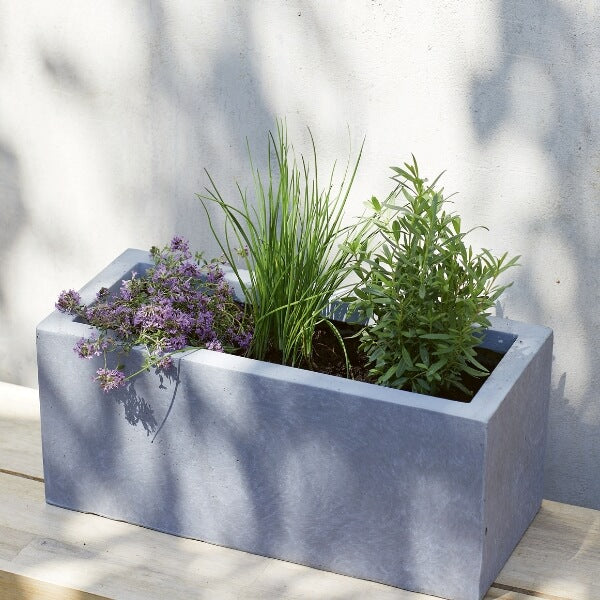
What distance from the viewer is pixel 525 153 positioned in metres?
2.44

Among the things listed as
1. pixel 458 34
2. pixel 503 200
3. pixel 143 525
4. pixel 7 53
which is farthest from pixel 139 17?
pixel 143 525

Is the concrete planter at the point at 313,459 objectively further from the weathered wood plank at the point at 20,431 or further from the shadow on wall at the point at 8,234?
the shadow on wall at the point at 8,234

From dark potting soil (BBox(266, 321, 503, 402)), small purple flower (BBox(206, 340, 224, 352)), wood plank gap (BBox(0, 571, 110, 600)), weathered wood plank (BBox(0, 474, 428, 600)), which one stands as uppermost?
small purple flower (BBox(206, 340, 224, 352))

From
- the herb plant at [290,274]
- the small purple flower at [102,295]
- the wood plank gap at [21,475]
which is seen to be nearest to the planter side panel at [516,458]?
the herb plant at [290,274]

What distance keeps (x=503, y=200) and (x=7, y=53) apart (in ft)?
3.83

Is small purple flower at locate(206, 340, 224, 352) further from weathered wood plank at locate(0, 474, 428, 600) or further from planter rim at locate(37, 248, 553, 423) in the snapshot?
weathered wood plank at locate(0, 474, 428, 600)

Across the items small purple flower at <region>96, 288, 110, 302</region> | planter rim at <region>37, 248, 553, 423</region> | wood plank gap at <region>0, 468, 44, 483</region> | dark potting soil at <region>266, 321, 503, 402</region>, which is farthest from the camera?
wood plank gap at <region>0, 468, 44, 483</region>

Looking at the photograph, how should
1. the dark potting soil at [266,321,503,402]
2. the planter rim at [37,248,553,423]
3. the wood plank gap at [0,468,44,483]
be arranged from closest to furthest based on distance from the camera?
the planter rim at [37,248,553,423] < the dark potting soil at [266,321,503,402] < the wood plank gap at [0,468,44,483]

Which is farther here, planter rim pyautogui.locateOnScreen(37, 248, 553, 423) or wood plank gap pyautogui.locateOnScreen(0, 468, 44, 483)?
wood plank gap pyautogui.locateOnScreen(0, 468, 44, 483)

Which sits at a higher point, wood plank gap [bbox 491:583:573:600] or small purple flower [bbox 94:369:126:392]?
small purple flower [bbox 94:369:126:392]

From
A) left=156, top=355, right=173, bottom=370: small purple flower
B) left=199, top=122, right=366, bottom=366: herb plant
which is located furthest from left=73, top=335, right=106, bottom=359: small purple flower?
left=199, top=122, right=366, bottom=366: herb plant

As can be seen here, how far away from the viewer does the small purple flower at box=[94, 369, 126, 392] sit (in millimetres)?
2285

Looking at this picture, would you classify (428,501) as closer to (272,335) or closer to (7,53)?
(272,335)

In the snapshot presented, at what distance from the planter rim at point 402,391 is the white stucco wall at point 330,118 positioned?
0.62ft
